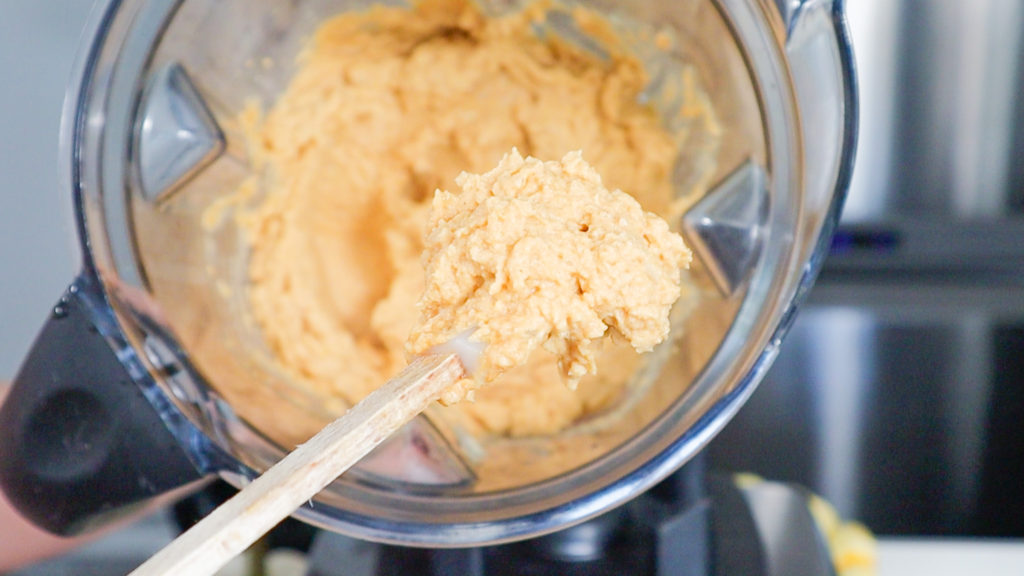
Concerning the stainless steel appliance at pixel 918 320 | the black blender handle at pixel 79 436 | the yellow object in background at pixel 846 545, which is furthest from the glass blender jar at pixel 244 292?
the stainless steel appliance at pixel 918 320

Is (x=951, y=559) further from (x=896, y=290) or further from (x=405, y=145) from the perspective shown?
(x=405, y=145)

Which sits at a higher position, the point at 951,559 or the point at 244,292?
the point at 244,292

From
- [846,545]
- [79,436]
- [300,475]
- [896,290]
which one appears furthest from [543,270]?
[896,290]

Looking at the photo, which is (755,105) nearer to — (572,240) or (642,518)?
(572,240)

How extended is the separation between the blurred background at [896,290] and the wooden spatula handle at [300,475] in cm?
60

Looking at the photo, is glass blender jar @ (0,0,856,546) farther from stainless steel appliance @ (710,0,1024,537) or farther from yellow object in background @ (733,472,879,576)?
stainless steel appliance @ (710,0,1024,537)

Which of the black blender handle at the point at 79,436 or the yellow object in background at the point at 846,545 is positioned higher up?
the black blender handle at the point at 79,436

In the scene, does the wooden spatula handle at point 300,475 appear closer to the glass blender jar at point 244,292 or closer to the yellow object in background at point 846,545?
the glass blender jar at point 244,292

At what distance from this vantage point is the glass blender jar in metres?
0.43

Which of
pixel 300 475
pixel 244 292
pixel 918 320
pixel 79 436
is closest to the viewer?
pixel 300 475

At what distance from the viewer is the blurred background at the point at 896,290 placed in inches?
32.6

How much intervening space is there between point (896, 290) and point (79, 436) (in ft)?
2.45

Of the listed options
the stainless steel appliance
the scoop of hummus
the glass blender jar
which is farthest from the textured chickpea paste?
the stainless steel appliance

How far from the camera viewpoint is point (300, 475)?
1.04 ft
